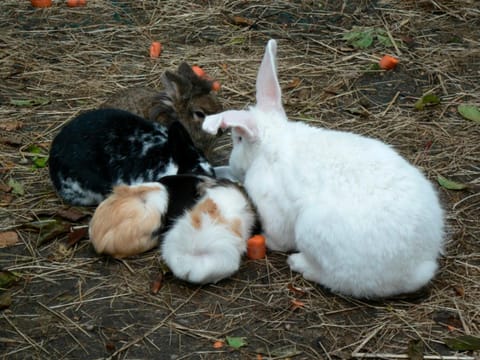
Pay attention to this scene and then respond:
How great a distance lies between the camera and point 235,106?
18.8ft

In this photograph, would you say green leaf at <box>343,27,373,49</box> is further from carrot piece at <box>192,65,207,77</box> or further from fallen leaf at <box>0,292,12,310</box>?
fallen leaf at <box>0,292,12,310</box>

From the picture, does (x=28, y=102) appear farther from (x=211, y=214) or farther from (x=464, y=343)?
(x=464, y=343)

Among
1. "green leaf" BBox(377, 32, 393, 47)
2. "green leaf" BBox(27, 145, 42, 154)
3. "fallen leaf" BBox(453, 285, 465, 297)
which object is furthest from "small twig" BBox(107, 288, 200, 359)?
"green leaf" BBox(377, 32, 393, 47)

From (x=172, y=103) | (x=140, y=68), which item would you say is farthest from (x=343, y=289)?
(x=140, y=68)

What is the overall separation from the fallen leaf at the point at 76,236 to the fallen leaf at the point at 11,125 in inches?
58.7

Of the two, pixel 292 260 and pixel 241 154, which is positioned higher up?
pixel 241 154

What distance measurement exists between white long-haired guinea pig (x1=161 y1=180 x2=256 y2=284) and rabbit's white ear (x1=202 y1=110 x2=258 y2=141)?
13.5 inches

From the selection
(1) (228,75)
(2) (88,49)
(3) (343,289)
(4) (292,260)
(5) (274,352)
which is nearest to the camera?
(5) (274,352)

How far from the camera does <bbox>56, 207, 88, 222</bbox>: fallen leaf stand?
437cm

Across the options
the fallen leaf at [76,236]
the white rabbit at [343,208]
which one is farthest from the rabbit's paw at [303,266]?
the fallen leaf at [76,236]

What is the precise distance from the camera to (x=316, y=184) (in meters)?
3.77

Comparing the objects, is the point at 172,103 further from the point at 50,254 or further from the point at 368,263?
the point at 368,263

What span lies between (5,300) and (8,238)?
618 mm

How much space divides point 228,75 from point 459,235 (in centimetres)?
262
